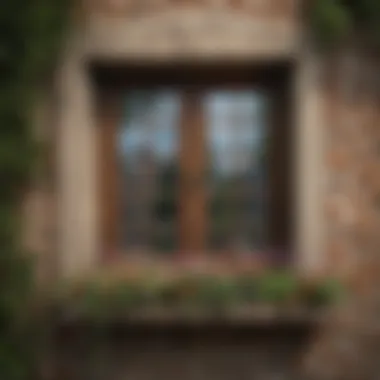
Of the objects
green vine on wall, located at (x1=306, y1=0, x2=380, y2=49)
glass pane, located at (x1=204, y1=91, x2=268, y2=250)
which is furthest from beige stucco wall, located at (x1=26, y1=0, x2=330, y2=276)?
glass pane, located at (x1=204, y1=91, x2=268, y2=250)

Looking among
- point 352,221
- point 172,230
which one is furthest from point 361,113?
point 172,230

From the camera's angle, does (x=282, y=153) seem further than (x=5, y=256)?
Yes

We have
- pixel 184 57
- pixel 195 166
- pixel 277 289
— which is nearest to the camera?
pixel 277 289

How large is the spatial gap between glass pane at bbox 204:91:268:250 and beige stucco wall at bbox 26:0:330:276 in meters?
0.24

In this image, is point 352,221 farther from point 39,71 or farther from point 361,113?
point 39,71

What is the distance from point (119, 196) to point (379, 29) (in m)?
1.40

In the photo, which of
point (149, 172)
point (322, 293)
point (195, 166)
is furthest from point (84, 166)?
point (322, 293)

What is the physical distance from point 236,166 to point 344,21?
824 mm

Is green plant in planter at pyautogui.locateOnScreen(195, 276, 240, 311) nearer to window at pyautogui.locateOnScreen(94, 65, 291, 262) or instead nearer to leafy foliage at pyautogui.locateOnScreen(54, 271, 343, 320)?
leafy foliage at pyautogui.locateOnScreen(54, 271, 343, 320)

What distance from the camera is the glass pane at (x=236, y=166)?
4.32 meters

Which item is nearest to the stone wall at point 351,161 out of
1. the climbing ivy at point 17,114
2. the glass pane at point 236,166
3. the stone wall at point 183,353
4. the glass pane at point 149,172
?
the glass pane at point 236,166

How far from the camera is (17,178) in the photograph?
4.11 metres

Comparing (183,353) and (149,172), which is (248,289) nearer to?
(183,353)

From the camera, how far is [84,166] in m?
4.17
